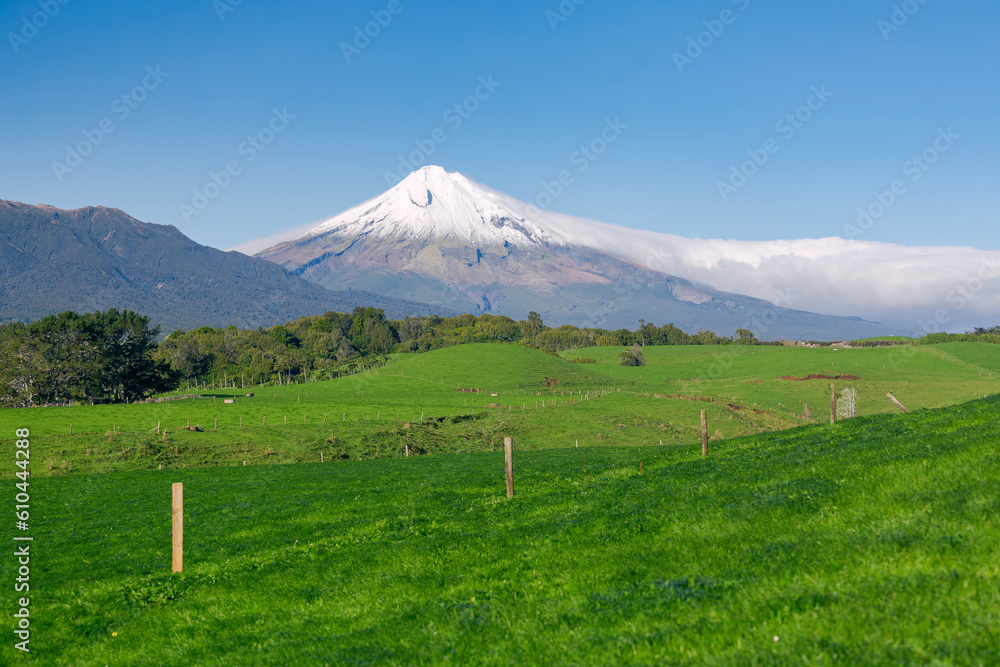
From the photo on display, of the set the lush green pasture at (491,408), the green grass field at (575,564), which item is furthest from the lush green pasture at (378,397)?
the green grass field at (575,564)

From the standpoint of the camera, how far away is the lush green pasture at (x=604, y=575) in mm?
9117

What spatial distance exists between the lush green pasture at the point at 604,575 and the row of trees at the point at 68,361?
10637 centimetres

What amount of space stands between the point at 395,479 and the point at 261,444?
1648 inches

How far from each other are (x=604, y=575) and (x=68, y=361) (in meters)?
128

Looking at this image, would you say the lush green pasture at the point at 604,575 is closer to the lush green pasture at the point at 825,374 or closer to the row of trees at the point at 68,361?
the lush green pasture at the point at 825,374

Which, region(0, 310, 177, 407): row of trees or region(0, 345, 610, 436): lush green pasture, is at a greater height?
region(0, 310, 177, 407): row of trees

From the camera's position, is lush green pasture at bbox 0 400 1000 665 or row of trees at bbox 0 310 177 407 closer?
lush green pasture at bbox 0 400 1000 665

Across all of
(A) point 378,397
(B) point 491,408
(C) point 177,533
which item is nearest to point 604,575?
(C) point 177,533

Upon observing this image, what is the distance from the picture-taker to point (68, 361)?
4540 inches

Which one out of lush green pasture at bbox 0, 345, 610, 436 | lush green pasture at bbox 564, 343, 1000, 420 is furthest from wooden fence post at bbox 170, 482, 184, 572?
lush green pasture at bbox 564, 343, 1000, 420

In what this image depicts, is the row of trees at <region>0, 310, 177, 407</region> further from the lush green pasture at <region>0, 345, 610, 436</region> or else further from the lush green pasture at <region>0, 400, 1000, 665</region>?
the lush green pasture at <region>0, 400, 1000, 665</region>

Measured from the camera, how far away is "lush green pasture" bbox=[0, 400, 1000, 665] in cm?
Answer: 912

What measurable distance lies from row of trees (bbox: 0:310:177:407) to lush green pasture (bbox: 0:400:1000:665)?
106 metres

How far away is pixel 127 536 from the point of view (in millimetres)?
25219
